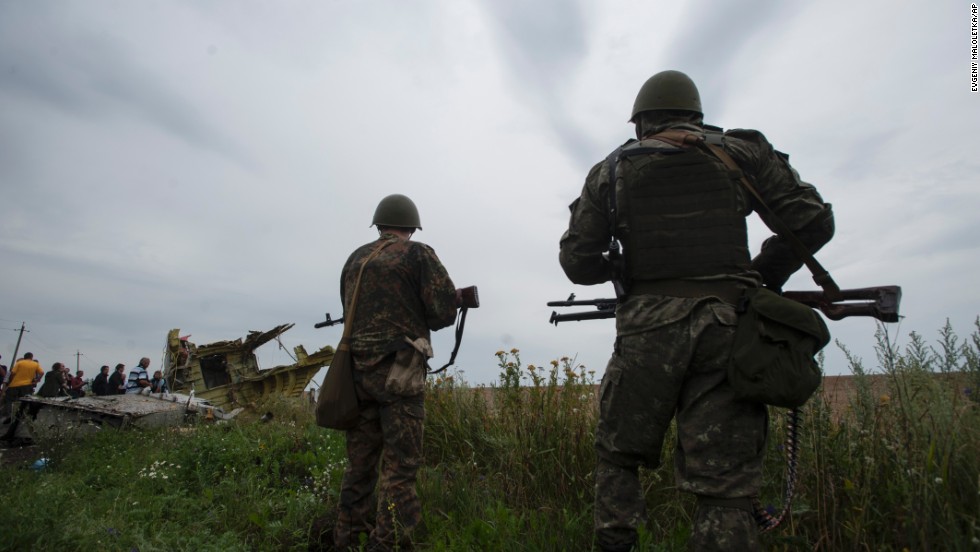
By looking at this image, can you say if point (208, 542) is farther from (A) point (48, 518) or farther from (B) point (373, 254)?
(B) point (373, 254)

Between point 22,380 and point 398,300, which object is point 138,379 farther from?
point 398,300

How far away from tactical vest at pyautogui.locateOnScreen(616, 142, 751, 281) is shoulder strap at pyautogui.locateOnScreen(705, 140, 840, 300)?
4cm

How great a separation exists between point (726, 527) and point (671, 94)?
6.07 feet

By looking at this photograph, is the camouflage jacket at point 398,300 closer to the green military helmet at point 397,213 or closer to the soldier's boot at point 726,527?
the green military helmet at point 397,213

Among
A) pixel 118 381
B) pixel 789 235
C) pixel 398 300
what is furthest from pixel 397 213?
pixel 118 381

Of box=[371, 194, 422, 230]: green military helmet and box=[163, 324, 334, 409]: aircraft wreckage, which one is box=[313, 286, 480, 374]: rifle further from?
box=[163, 324, 334, 409]: aircraft wreckage

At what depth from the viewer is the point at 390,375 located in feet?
12.4

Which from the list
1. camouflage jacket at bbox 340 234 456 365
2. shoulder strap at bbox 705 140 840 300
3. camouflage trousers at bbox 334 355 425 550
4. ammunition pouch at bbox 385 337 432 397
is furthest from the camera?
camouflage jacket at bbox 340 234 456 365

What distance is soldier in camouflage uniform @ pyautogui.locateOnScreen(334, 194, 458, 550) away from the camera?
3672mm

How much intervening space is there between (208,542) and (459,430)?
7.76 feet

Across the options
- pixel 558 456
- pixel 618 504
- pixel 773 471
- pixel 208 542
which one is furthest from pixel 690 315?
pixel 208 542

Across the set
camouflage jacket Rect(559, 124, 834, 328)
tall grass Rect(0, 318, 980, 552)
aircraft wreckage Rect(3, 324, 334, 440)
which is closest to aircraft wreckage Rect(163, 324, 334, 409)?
aircraft wreckage Rect(3, 324, 334, 440)

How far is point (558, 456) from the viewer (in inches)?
157

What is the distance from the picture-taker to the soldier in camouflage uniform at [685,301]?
7.55 feet
